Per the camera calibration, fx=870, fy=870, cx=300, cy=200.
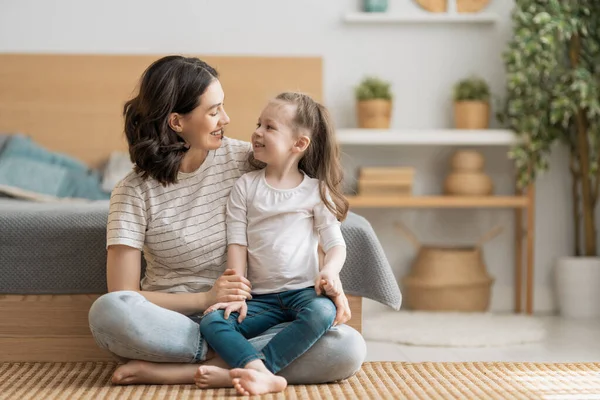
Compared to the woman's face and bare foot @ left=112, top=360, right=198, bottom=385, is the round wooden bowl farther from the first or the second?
bare foot @ left=112, top=360, right=198, bottom=385

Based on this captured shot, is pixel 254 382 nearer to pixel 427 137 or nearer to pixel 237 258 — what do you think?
pixel 237 258

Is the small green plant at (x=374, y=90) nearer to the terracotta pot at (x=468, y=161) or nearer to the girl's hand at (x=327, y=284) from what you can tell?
the terracotta pot at (x=468, y=161)

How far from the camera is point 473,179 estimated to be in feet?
12.8

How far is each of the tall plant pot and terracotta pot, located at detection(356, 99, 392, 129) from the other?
1.03m

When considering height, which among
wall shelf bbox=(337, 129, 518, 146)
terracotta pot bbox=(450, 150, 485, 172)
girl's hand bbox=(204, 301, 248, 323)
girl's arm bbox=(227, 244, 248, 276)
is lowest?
girl's hand bbox=(204, 301, 248, 323)

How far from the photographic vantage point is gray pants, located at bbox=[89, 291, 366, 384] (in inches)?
78.4

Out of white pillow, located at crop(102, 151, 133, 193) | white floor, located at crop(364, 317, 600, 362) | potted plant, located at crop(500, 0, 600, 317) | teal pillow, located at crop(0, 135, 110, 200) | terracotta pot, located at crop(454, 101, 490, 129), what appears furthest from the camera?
terracotta pot, located at crop(454, 101, 490, 129)

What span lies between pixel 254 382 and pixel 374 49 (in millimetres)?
2529

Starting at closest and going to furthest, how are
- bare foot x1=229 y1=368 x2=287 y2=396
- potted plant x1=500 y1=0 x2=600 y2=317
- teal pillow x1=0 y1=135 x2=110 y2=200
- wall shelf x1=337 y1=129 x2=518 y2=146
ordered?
bare foot x1=229 y1=368 x2=287 y2=396 < teal pillow x1=0 y1=135 x2=110 y2=200 < potted plant x1=500 y1=0 x2=600 y2=317 < wall shelf x1=337 y1=129 x2=518 y2=146

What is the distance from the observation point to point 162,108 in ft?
7.00

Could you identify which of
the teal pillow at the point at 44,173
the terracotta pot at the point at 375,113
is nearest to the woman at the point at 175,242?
the teal pillow at the point at 44,173

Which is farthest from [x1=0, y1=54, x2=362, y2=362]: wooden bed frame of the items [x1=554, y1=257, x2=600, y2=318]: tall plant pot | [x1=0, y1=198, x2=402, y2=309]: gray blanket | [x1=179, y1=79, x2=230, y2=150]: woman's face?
[x1=179, y1=79, x2=230, y2=150]: woman's face

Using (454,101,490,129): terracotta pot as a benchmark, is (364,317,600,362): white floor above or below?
below

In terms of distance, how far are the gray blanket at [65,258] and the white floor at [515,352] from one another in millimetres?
525
